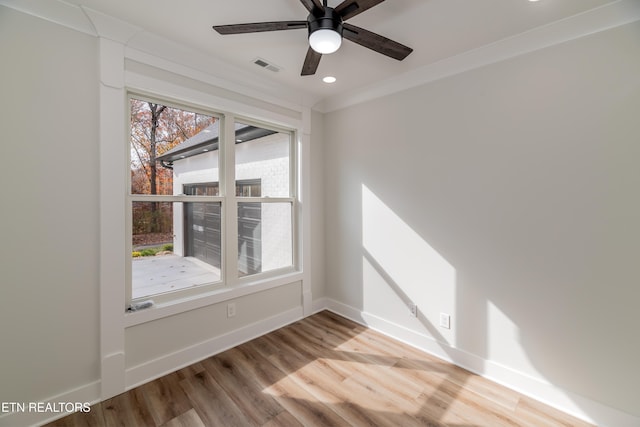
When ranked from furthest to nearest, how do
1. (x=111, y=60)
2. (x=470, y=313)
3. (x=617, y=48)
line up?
(x=470, y=313)
(x=111, y=60)
(x=617, y=48)

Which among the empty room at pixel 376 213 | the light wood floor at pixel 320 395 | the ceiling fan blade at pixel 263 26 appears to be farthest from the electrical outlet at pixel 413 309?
the ceiling fan blade at pixel 263 26

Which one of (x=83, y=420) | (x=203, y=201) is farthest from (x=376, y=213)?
(x=83, y=420)

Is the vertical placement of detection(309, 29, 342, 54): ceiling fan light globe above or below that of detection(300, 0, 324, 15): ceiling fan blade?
below

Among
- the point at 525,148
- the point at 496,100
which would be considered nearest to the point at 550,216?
the point at 525,148

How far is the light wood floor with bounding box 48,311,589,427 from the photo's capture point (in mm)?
1872

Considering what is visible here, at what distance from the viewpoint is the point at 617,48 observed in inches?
70.6

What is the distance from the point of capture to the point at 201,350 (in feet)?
8.41

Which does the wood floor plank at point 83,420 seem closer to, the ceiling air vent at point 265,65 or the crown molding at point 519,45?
the ceiling air vent at point 265,65

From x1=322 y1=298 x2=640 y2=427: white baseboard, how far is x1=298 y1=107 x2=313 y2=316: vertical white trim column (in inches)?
31.2

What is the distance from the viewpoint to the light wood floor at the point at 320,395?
1872 mm

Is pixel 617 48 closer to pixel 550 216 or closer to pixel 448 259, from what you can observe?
pixel 550 216

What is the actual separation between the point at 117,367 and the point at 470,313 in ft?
9.34

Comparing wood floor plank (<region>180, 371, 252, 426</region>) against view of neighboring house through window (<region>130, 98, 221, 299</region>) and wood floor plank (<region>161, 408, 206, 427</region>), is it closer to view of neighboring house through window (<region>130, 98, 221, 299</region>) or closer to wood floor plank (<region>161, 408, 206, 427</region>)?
wood floor plank (<region>161, 408, 206, 427</region>)

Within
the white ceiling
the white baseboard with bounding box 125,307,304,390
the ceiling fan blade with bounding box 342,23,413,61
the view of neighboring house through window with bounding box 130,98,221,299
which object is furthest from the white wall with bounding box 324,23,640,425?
the view of neighboring house through window with bounding box 130,98,221,299
